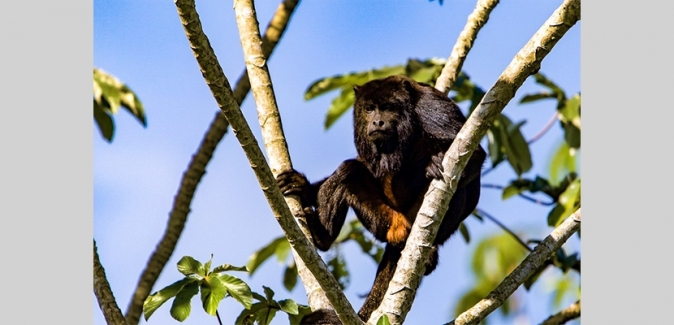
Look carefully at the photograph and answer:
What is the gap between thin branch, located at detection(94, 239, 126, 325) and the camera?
3.02 m

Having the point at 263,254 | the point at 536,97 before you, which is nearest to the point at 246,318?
the point at 263,254

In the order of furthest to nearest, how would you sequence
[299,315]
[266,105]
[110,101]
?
[110,101] → [266,105] → [299,315]

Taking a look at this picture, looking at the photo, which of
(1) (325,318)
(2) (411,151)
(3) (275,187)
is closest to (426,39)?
(2) (411,151)

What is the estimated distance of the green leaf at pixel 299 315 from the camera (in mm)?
3529

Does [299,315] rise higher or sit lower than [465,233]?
lower

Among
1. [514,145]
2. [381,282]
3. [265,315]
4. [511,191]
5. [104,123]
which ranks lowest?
[265,315]

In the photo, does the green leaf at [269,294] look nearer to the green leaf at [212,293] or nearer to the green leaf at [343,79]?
the green leaf at [212,293]

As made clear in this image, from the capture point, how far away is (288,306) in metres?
3.34

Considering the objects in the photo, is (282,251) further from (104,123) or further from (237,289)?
(237,289)

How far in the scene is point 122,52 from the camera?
14.1 feet

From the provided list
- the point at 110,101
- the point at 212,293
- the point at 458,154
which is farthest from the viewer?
the point at 110,101

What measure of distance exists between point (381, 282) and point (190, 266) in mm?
1384

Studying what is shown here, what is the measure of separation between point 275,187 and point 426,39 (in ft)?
6.99

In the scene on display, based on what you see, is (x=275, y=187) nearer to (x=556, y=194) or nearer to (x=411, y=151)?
(x=411, y=151)
